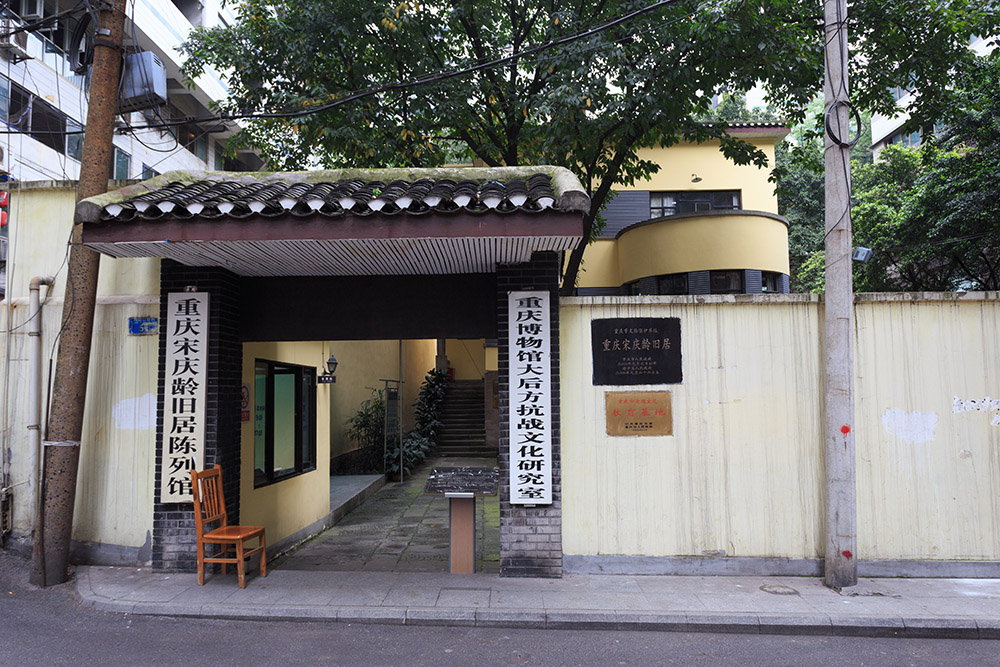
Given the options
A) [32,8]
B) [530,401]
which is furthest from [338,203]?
[32,8]

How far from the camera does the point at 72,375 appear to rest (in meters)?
6.57

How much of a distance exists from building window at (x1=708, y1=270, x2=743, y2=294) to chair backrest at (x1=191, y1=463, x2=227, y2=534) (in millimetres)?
11498

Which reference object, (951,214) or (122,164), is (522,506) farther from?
(122,164)

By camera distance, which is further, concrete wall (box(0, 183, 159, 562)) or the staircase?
the staircase

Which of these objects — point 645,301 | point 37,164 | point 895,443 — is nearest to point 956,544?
point 895,443

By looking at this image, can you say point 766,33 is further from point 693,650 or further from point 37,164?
point 37,164

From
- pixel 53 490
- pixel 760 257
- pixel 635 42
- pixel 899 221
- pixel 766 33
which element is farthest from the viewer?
pixel 760 257

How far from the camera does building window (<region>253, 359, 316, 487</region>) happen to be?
8211mm

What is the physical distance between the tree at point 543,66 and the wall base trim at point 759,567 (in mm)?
5812

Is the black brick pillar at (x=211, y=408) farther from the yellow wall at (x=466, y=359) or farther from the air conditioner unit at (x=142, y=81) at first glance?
the yellow wall at (x=466, y=359)

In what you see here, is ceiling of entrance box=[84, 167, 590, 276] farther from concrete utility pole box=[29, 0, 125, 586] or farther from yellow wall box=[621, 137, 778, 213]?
yellow wall box=[621, 137, 778, 213]

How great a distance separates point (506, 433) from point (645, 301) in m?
1.99

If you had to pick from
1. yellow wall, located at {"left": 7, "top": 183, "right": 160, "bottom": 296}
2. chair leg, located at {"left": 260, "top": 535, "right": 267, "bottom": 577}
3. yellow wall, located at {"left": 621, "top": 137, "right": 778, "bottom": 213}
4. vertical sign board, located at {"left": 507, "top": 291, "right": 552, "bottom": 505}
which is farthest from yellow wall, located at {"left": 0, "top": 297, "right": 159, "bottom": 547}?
yellow wall, located at {"left": 621, "top": 137, "right": 778, "bottom": 213}

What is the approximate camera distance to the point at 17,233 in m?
7.60
